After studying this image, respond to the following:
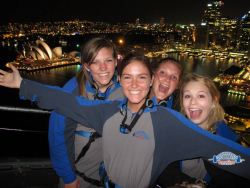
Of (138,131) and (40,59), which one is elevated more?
(138,131)

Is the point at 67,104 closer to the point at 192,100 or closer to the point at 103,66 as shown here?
the point at 103,66

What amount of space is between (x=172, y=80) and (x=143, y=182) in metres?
1.22

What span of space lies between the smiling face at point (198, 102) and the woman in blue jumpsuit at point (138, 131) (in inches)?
16.3

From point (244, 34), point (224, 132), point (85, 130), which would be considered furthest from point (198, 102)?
point (244, 34)

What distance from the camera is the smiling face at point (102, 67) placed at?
1799mm

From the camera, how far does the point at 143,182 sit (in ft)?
4.67

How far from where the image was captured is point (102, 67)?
71.0 inches

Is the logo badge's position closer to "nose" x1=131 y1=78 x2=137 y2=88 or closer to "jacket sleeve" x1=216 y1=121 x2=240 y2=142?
"jacket sleeve" x1=216 y1=121 x2=240 y2=142

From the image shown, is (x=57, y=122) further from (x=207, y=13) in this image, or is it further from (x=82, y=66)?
(x=207, y=13)

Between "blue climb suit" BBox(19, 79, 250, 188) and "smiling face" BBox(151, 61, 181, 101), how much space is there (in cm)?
88

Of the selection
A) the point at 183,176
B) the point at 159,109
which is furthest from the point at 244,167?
the point at 159,109

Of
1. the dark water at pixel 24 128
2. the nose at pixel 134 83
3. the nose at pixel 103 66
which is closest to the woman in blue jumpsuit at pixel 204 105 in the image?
the nose at pixel 134 83

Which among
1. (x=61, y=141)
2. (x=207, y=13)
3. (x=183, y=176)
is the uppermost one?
(x=207, y=13)

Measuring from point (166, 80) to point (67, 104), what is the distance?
1.14m
